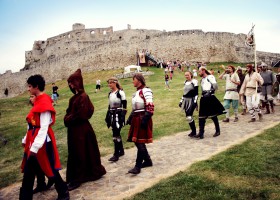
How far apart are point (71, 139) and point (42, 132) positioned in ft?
3.30

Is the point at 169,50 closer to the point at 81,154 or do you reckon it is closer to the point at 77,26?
the point at 77,26

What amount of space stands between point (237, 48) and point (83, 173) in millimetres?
45471

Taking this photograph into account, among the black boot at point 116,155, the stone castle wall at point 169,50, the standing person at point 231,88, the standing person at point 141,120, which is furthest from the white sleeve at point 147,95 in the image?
the stone castle wall at point 169,50

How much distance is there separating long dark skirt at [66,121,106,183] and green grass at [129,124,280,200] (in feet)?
4.24

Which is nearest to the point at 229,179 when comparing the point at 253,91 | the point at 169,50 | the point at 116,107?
the point at 116,107

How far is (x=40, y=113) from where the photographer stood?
14.1 feet

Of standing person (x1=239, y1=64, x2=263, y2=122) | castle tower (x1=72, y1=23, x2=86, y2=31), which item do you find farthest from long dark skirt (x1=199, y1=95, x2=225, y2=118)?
castle tower (x1=72, y1=23, x2=86, y2=31)

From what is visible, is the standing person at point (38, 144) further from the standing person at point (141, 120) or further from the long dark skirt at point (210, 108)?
the long dark skirt at point (210, 108)

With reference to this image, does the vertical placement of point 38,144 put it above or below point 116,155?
above

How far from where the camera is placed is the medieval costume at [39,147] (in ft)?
13.9

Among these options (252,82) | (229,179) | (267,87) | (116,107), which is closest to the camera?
(229,179)

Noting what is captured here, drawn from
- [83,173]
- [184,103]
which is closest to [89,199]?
[83,173]

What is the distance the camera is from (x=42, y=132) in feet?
13.9

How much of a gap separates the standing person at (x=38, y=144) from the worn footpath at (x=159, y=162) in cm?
76
